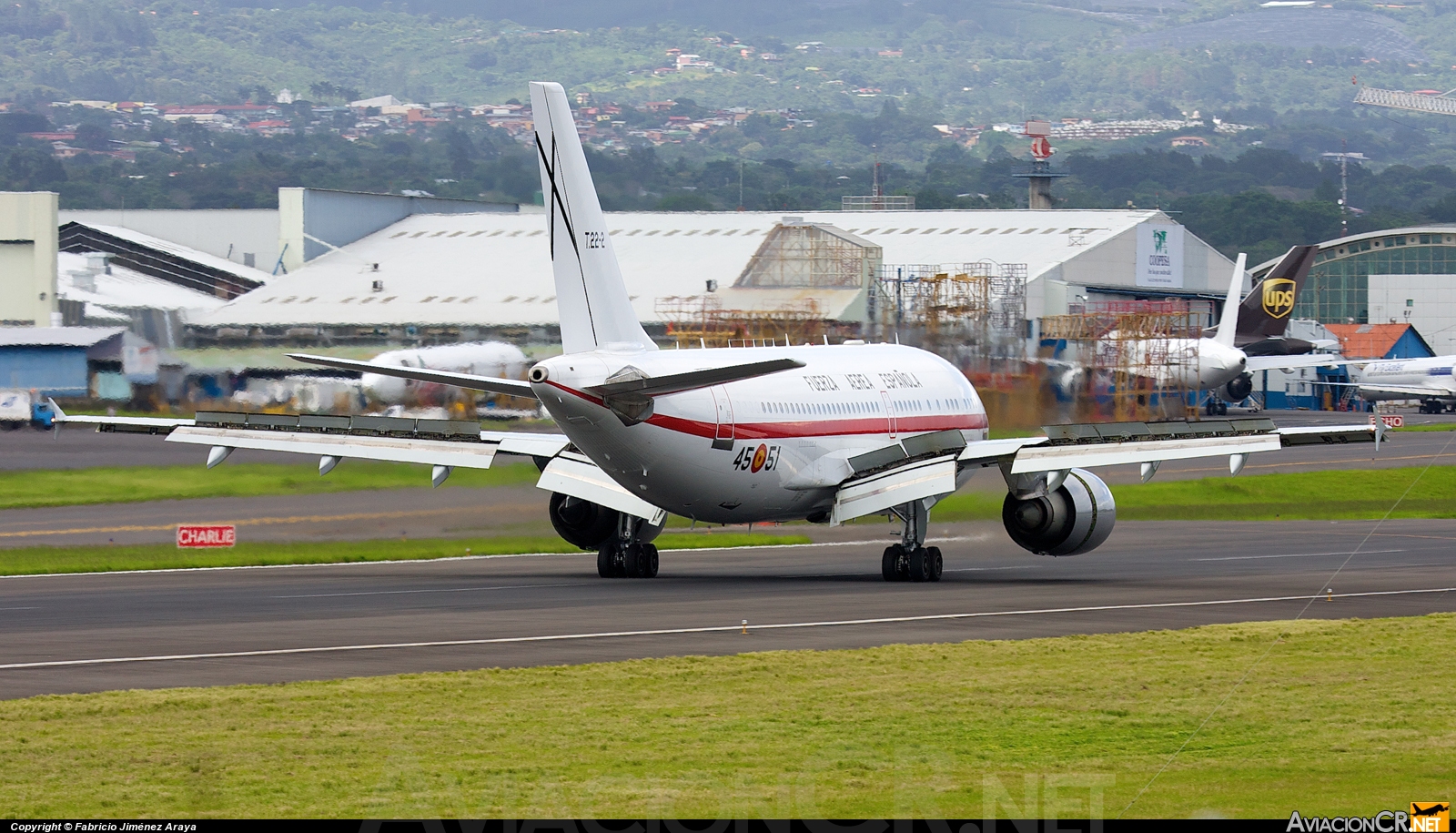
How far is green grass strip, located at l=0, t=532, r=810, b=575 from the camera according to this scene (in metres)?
39.9

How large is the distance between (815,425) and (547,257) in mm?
67257

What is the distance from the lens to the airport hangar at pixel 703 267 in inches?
3484

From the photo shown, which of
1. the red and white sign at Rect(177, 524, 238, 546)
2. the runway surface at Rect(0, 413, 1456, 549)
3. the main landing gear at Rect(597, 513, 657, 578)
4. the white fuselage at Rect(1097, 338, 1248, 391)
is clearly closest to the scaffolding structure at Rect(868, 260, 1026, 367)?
the white fuselage at Rect(1097, 338, 1248, 391)

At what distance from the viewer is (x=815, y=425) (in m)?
38.0

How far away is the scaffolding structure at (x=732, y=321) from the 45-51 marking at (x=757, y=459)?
40874 mm

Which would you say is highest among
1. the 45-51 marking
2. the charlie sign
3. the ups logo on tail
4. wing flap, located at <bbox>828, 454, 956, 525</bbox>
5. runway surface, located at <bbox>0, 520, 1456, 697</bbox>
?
the charlie sign

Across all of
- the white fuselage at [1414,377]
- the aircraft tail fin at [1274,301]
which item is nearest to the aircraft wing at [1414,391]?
the white fuselage at [1414,377]

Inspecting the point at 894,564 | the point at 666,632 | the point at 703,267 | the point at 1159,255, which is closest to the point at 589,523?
the point at 894,564

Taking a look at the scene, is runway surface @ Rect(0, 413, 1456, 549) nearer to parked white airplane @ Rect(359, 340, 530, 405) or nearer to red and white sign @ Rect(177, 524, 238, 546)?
red and white sign @ Rect(177, 524, 238, 546)

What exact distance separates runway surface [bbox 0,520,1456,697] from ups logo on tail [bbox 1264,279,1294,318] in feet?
234

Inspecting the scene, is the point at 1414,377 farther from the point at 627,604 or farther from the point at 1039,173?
the point at 627,604

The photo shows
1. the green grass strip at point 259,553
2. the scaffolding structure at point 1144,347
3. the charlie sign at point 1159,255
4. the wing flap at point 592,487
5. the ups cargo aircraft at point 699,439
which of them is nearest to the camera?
the ups cargo aircraft at point 699,439

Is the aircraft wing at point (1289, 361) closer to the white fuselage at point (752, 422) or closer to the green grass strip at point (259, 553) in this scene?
the green grass strip at point (259, 553)

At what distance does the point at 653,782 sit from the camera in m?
14.9
